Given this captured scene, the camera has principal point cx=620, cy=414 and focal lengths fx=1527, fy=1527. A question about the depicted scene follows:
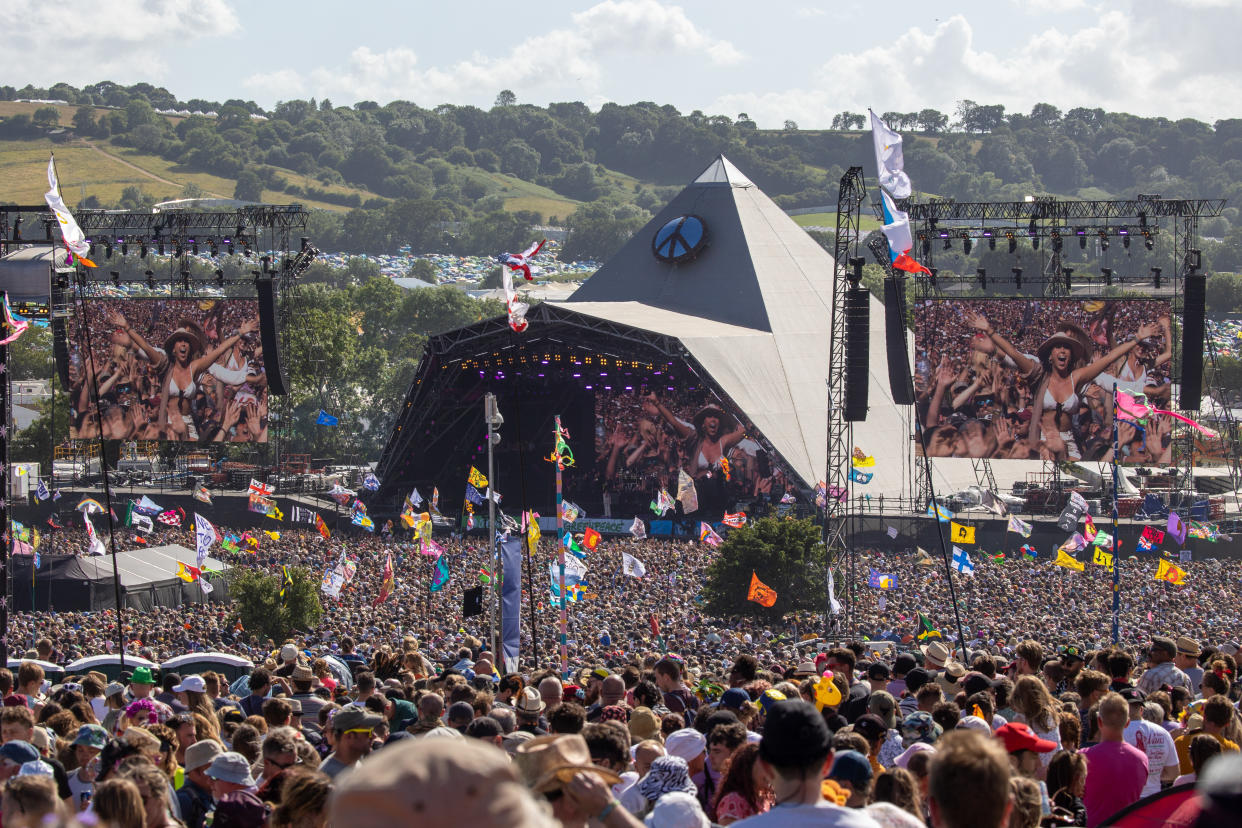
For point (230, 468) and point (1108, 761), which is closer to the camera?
point (1108, 761)

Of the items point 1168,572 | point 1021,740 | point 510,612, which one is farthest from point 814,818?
point 1168,572

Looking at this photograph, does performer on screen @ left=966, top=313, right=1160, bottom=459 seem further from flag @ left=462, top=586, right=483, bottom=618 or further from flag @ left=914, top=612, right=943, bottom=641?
flag @ left=462, top=586, right=483, bottom=618

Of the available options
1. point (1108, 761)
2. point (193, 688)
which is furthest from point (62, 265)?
point (1108, 761)

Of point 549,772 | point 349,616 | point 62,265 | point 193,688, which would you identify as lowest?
point 349,616

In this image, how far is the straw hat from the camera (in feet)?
14.7

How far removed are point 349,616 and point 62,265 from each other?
16955 millimetres

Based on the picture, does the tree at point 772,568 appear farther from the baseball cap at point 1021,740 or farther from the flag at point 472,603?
the baseball cap at point 1021,740

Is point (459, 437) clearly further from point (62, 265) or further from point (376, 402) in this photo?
point (376, 402)

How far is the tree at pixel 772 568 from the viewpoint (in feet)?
116

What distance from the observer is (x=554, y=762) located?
4.48 meters

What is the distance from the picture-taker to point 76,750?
326 inches

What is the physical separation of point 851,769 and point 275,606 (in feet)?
87.0

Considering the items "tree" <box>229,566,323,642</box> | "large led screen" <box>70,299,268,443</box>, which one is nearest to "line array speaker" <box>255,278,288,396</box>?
"large led screen" <box>70,299,268,443</box>

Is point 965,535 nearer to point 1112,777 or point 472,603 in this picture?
point 472,603
